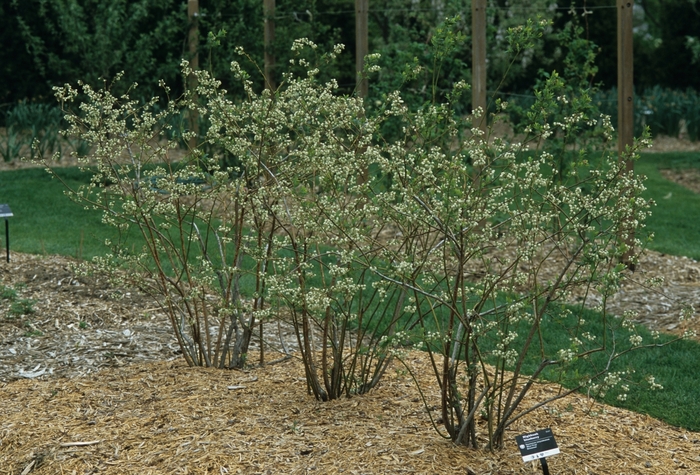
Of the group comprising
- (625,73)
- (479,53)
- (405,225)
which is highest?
(479,53)

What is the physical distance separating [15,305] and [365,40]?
4953 millimetres

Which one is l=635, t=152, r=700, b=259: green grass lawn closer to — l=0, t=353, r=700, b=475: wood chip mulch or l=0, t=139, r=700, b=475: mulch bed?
l=0, t=139, r=700, b=475: mulch bed

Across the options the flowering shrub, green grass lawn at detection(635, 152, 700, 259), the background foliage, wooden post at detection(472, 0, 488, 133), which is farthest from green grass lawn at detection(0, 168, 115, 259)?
green grass lawn at detection(635, 152, 700, 259)

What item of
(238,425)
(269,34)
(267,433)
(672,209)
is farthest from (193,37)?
(267,433)

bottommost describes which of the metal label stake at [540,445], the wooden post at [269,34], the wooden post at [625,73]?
the metal label stake at [540,445]

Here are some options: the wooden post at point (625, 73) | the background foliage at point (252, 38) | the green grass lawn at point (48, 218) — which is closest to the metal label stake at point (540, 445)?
the green grass lawn at point (48, 218)

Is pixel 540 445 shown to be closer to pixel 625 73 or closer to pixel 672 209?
pixel 625 73

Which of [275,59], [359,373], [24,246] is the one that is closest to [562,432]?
[359,373]

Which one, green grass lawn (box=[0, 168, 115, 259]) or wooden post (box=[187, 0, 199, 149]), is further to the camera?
wooden post (box=[187, 0, 199, 149])

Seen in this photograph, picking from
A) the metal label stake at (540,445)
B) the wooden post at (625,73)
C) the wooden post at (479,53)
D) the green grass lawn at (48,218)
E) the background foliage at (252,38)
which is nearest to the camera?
the metal label stake at (540,445)

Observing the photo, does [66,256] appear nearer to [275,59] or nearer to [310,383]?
[310,383]

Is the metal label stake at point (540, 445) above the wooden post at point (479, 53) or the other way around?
the other way around

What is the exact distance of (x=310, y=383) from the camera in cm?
483

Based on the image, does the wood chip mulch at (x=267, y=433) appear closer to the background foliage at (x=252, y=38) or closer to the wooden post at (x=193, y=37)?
the background foliage at (x=252, y=38)
